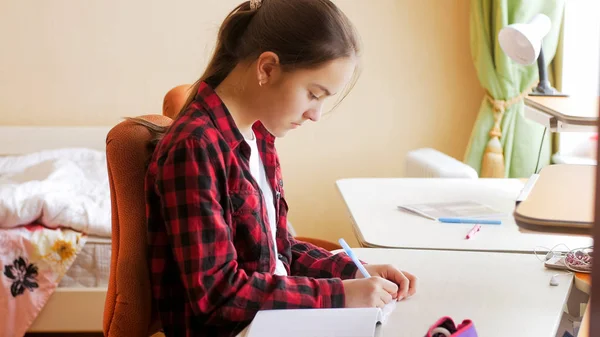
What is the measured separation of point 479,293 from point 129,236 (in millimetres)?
548

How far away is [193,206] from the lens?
1.11 meters

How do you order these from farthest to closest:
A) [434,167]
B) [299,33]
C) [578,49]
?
[578,49]
[434,167]
[299,33]

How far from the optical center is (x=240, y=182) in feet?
3.93

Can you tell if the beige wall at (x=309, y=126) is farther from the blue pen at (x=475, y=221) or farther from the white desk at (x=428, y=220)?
the blue pen at (x=475, y=221)

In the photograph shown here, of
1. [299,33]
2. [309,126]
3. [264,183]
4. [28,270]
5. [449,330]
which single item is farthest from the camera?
[309,126]

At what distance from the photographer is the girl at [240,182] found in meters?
1.12

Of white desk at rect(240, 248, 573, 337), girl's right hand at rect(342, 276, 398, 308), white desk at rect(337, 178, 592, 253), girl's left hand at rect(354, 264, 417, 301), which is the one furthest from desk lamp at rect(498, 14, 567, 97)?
girl's right hand at rect(342, 276, 398, 308)

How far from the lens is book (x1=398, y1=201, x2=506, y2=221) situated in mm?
1814

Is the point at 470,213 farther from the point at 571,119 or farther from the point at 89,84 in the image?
the point at 89,84

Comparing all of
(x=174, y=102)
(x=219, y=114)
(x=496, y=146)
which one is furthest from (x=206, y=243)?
(x=496, y=146)

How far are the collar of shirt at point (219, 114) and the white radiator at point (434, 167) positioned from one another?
56.5 inches

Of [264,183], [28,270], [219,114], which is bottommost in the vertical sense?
[28,270]

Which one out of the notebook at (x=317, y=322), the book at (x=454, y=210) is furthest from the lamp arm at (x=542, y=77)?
the notebook at (x=317, y=322)

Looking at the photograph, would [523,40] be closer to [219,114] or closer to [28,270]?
[219,114]
